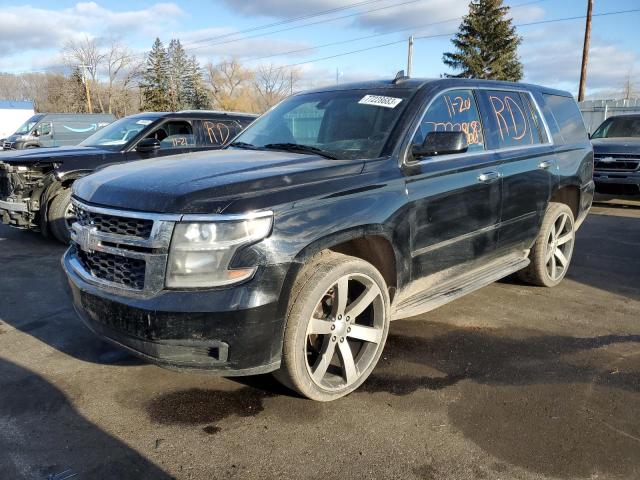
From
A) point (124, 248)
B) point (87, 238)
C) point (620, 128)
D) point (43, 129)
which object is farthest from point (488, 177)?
point (43, 129)

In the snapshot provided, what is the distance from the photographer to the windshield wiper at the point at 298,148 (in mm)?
3539

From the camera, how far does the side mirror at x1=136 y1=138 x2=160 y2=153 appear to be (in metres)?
6.94

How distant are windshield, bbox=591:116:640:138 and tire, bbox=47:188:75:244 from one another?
440 inches

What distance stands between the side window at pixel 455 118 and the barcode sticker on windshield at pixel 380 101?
24 centimetres

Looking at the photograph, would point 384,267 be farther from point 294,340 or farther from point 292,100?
point 292,100

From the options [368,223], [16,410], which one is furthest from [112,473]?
[368,223]

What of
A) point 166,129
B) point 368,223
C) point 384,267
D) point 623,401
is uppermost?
point 166,129

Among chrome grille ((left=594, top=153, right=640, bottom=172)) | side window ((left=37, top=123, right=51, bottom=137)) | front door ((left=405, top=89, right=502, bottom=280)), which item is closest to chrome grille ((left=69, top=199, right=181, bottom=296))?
front door ((left=405, top=89, right=502, bottom=280))

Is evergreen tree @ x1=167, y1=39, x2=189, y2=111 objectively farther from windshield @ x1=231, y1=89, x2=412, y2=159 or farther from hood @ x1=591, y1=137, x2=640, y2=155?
windshield @ x1=231, y1=89, x2=412, y2=159

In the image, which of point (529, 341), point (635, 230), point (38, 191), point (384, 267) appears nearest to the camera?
point (384, 267)

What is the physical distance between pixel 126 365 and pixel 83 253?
2.95 feet

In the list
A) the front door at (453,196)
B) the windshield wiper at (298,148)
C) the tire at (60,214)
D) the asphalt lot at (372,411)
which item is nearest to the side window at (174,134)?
the tire at (60,214)

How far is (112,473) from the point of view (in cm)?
247

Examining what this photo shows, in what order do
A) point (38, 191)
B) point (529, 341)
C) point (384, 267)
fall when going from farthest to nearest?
point (38, 191), point (529, 341), point (384, 267)
